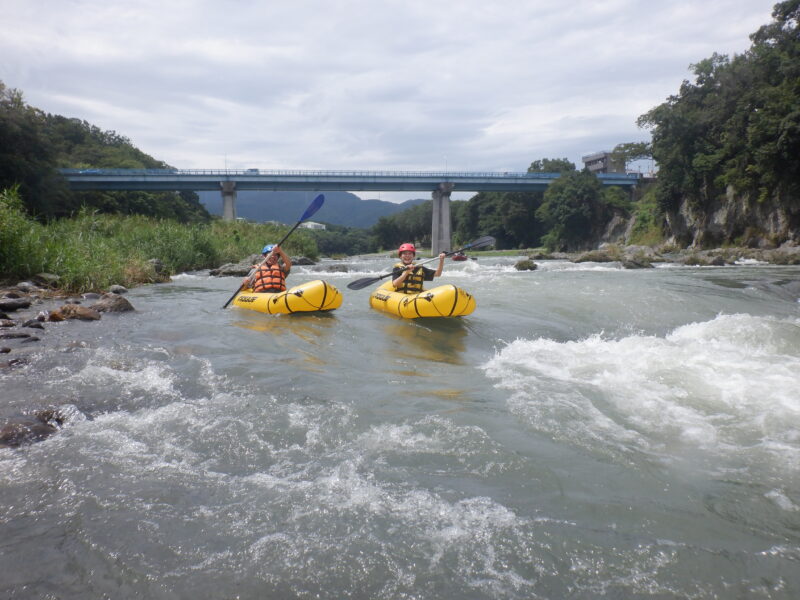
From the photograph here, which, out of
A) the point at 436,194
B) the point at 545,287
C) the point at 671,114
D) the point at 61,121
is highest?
the point at 61,121

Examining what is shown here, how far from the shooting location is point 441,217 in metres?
49.4

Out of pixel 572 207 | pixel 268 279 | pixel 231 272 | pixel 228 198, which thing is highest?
pixel 228 198

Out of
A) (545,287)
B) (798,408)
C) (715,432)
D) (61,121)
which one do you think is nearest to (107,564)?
(715,432)

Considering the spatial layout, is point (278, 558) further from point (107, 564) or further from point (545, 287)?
point (545, 287)

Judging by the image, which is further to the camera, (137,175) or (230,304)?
(137,175)

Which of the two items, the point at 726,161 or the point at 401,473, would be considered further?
the point at 726,161

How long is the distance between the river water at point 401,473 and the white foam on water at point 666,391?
0.03 meters

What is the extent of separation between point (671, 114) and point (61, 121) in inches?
2231

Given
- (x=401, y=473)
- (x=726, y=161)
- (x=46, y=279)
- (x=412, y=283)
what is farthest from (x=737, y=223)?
(x=401, y=473)

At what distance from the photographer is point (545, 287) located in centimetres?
1306

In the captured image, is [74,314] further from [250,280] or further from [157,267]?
[157,267]

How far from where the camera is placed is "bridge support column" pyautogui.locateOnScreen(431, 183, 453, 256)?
4853cm

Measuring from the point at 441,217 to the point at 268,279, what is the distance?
136 feet

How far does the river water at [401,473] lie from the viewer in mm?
2055
